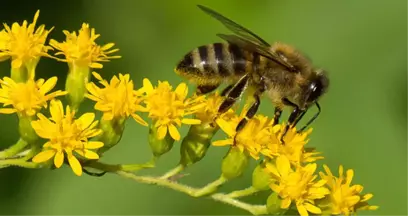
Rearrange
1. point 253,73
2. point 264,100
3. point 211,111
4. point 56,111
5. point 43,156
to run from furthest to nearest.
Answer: point 264,100
point 253,73
point 211,111
point 56,111
point 43,156

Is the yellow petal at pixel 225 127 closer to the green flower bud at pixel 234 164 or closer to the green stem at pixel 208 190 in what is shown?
the green flower bud at pixel 234 164

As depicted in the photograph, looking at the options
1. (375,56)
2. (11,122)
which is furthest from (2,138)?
(375,56)

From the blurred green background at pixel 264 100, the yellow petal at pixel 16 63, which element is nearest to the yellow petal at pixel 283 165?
the yellow petal at pixel 16 63

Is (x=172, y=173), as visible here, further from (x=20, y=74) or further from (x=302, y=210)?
(x=20, y=74)

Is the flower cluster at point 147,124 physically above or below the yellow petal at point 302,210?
above

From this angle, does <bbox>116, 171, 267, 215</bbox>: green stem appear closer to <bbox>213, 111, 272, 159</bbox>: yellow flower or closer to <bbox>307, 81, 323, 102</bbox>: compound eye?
<bbox>213, 111, 272, 159</bbox>: yellow flower

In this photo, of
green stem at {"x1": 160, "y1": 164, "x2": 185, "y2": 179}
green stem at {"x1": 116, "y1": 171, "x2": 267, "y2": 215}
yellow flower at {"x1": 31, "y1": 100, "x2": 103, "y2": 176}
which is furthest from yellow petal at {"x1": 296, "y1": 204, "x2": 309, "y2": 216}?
yellow flower at {"x1": 31, "y1": 100, "x2": 103, "y2": 176}

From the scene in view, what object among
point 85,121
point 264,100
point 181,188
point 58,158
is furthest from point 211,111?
point 264,100

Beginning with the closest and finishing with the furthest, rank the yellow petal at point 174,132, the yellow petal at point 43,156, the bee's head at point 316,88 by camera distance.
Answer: the yellow petal at point 43,156 < the yellow petal at point 174,132 < the bee's head at point 316,88
